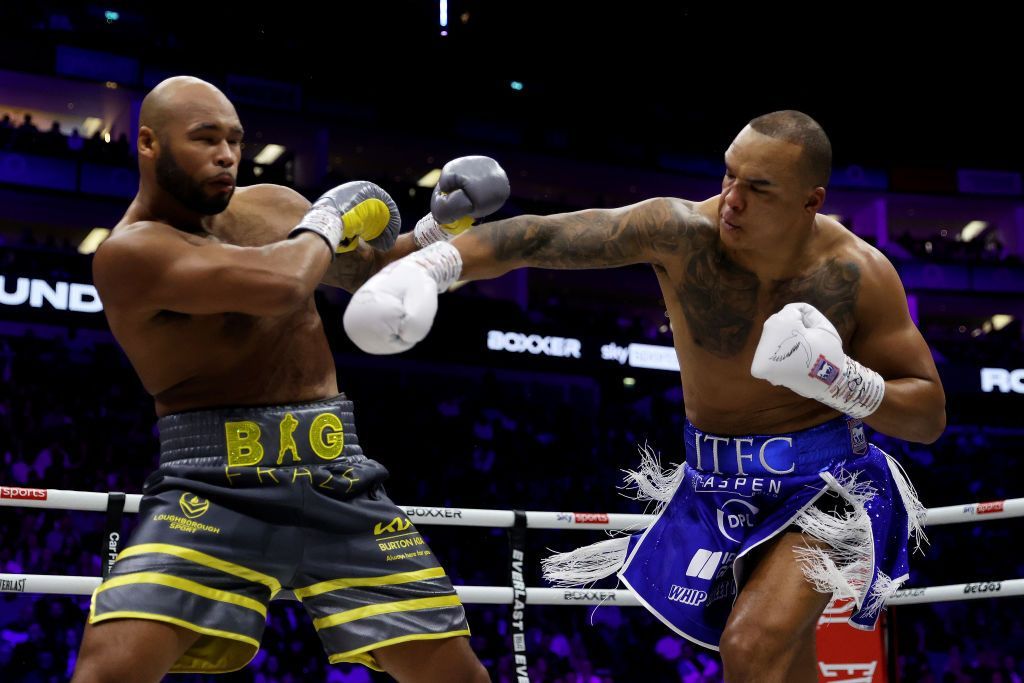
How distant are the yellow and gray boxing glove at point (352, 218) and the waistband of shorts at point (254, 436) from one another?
0.36 meters

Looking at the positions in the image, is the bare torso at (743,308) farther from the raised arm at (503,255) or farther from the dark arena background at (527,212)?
the dark arena background at (527,212)


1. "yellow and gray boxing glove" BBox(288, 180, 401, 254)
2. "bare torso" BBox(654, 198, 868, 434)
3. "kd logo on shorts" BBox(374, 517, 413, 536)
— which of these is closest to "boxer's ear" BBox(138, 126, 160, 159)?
"yellow and gray boxing glove" BBox(288, 180, 401, 254)

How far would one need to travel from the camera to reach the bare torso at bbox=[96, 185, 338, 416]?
2.20m

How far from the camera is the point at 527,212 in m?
14.8

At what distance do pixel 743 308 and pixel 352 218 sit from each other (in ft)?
3.07

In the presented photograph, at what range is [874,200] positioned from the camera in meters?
20.0

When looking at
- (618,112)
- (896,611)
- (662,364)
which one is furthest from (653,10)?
(896,611)

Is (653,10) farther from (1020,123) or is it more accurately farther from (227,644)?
(227,644)

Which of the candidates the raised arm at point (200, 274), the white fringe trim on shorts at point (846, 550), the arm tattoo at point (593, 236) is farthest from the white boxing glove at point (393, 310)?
the white fringe trim on shorts at point (846, 550)

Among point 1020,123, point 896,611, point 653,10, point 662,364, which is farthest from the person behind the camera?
point 1020,123

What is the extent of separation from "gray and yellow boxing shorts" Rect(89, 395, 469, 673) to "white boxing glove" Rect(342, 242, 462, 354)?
1.25 feet

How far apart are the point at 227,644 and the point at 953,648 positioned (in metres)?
7.92

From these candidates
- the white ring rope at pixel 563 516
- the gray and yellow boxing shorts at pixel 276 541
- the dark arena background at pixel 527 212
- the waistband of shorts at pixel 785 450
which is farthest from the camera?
the dark arena background at pixel 527 212

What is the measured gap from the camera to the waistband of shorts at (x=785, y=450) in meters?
2.57
